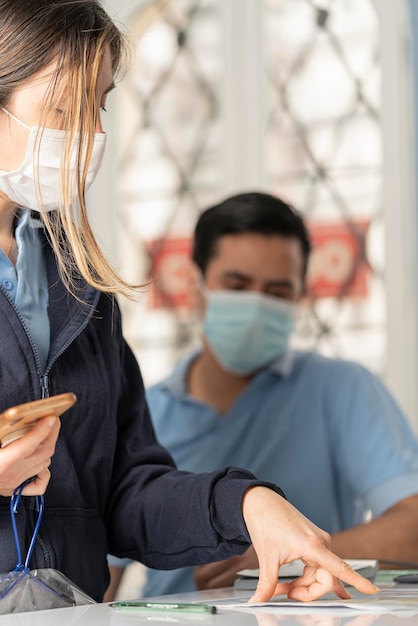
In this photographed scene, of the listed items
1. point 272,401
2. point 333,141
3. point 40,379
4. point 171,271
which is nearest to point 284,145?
point 333,141

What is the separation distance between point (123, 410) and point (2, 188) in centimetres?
39

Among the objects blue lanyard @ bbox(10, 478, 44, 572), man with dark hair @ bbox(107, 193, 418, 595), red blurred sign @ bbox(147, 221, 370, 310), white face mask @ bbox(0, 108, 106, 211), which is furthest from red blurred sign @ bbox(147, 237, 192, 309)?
blue lanyard @ bbox(10, 478, 44, 572)

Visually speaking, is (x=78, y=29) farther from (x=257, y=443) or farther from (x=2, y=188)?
(x=257, y=443)

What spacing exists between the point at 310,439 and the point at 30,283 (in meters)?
1.06

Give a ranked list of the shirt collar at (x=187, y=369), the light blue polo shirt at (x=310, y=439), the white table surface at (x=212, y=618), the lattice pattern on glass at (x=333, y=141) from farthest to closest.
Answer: the lattice pattern on glass at (x=333, y=141) → the shirt collar at (x=187, y=369) → the light blue polo shirt at (x=310, y=439) → the white table surface at (x=212, y=618)

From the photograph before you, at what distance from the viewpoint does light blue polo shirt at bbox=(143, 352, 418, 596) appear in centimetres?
224

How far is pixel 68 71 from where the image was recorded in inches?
52.6

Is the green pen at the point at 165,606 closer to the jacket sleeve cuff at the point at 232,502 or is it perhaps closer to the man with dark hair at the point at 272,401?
the jacket sleeve cuff at the point at 232,502

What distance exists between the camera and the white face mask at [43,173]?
133 centimetres

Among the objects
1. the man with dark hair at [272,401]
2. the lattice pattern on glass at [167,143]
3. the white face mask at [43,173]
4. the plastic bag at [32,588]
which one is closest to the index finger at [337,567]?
the plastic bag at [32,588]

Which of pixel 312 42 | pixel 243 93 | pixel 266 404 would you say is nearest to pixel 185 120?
pixel 243 93

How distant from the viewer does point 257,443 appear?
232 cm

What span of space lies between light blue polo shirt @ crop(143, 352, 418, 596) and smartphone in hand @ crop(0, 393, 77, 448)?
4.07 ft

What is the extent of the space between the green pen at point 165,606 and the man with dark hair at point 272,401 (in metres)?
1.04
